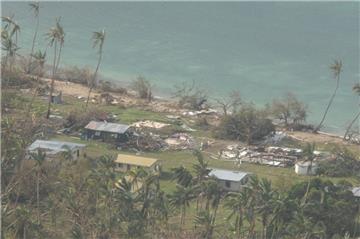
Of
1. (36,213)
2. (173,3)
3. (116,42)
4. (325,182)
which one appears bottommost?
(36,213)

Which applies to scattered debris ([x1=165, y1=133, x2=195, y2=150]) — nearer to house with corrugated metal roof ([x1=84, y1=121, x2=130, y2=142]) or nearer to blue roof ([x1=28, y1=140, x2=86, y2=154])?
house with corrugated metal roof ([x1=84, y1=121, x2=130, y2=142])

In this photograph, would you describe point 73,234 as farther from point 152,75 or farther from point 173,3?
point 173,3

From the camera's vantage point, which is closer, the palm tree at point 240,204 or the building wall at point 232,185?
the palm tree at point 240,204

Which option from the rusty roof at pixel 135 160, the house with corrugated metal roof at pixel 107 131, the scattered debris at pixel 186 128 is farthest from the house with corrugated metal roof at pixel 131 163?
the scattered debris at pixel 186 128

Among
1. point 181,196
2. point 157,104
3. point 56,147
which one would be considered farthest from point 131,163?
point 157,104

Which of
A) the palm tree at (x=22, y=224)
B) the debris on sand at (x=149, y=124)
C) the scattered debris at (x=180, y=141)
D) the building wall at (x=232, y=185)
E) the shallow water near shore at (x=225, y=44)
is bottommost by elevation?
the palm tree at (x=22, y=224)

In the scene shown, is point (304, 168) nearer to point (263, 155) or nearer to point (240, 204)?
point (263, 155)

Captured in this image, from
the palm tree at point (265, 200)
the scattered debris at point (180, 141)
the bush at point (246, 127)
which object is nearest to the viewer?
the palm tree at point (265, 200)

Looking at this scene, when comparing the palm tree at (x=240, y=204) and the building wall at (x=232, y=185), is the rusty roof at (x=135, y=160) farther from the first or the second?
Answer: the palm tree at (x=240, y=204)

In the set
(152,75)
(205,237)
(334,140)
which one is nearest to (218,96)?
(152,75)
